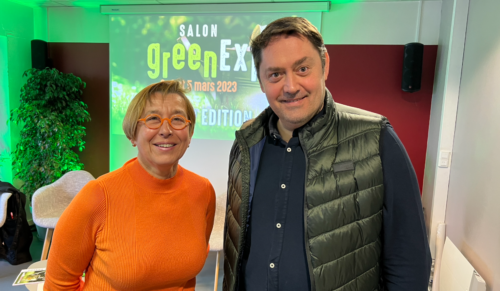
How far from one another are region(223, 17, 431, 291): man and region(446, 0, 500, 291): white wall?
122cm

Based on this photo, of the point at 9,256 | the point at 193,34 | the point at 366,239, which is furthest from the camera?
the point at 193,34

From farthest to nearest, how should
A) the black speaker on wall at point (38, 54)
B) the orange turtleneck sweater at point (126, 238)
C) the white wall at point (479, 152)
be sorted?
the black speaker on wall at point (38, 54), the white wall at point (479, 152), the orange turtleneck sweater at point (126, 238)

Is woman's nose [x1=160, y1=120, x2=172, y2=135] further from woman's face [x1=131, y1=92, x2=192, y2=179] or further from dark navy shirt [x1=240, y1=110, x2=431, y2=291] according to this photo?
dark navy shirt [x1=240, y1=110, x2=431, y2=291]

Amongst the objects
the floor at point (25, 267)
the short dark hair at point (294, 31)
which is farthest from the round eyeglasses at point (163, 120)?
the floor at point (25, 267)

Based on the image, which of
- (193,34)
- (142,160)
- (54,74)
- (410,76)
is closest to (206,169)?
(193,34)

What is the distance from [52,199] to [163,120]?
3.10 metres

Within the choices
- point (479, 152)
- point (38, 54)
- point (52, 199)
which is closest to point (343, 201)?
point (479, 152)

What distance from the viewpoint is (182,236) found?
1332 millimetres

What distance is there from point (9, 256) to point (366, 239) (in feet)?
13.2

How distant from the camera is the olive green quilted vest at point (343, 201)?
1.11 m

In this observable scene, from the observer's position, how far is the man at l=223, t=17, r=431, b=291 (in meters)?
1.11

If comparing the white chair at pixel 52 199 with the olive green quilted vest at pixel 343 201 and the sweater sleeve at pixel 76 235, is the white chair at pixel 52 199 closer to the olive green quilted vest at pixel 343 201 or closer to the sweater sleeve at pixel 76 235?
the sweater sleeve at pixel 76 235

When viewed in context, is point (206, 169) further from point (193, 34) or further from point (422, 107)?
point (422, 107)

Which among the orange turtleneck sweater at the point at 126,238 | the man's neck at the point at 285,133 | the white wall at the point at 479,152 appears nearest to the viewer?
the orange turtleneck sweater at the point at 126,238
